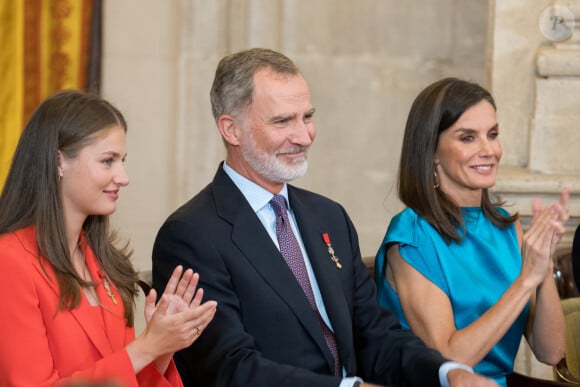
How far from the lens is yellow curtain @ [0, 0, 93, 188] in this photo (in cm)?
523

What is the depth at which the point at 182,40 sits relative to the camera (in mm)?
5613

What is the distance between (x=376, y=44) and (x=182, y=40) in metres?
1.02

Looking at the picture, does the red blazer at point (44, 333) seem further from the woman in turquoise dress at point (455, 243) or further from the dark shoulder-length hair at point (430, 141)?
the dark shoulder-length hair at point (430, 141)

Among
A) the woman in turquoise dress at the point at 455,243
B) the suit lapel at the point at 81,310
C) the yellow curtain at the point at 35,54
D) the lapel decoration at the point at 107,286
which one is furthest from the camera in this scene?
the yellow curtain at the point at 35,54

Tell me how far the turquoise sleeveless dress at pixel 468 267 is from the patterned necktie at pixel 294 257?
452mm

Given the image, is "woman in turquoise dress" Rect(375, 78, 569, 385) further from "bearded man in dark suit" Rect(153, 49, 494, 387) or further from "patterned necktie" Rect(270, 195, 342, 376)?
"patterned necktie" Rect(270, 195, 342, 376)

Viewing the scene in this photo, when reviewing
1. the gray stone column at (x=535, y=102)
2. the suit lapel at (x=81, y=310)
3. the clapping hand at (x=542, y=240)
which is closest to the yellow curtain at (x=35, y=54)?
the gray stone column at (x=535, y=102)

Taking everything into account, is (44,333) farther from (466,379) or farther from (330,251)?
(466,379)

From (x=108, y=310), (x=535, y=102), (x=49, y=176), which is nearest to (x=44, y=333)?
(x=108, y=310)

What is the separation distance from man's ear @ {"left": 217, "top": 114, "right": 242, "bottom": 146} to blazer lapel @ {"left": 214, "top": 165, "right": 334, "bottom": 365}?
0.21 m

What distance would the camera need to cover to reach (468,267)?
3732 millimetres

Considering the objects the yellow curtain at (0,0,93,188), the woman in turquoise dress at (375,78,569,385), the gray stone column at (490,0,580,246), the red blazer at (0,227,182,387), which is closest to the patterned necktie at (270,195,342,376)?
the woman in turquoise dress at (375,78,569,385)

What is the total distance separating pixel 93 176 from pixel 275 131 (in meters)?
0.61

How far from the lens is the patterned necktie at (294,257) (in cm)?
333
